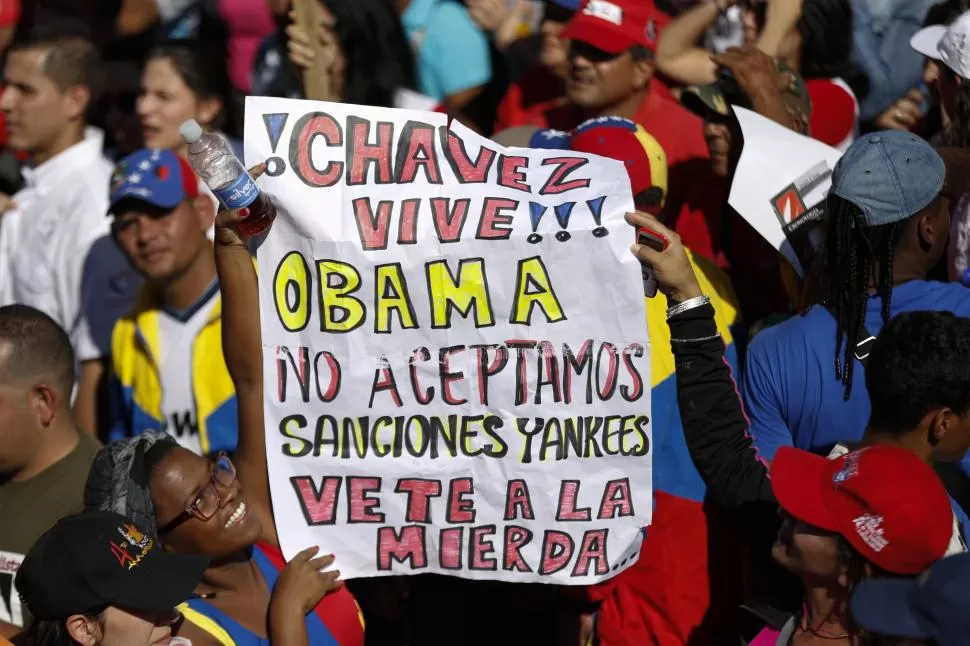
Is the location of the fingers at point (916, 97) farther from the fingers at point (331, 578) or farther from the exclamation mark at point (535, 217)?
the fingers at point (331, 578)

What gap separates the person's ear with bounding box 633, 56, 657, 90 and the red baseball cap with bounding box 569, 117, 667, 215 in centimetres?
83

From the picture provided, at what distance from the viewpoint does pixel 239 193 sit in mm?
3400

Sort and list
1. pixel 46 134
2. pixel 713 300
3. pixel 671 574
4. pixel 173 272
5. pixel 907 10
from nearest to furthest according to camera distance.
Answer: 1. pixel 671 574
2. pixel 713 300
3. pixel 173 272
4. pixel 907 10
5. pixel 46 134

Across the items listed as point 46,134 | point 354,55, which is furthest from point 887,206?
point 46,134

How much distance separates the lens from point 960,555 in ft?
7.77

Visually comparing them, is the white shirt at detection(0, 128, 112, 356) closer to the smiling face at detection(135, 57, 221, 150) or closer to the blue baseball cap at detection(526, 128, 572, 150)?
the smiling face at detection(135, 57, 221, 150)

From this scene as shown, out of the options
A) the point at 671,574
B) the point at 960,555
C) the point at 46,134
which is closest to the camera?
the point at 960,555

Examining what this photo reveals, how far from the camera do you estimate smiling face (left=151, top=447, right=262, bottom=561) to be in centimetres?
341

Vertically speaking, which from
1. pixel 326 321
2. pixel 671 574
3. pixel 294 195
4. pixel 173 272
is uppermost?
pixel 294 195

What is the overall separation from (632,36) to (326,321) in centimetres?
229

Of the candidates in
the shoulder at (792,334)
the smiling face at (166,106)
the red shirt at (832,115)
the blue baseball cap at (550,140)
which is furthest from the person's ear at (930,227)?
the smiling face at (166,106)

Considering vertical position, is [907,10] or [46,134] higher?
[907,10]

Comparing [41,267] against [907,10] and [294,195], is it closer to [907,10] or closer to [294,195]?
[294,195]

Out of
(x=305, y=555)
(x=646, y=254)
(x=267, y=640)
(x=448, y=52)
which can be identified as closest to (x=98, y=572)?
(x=267, y=640)
